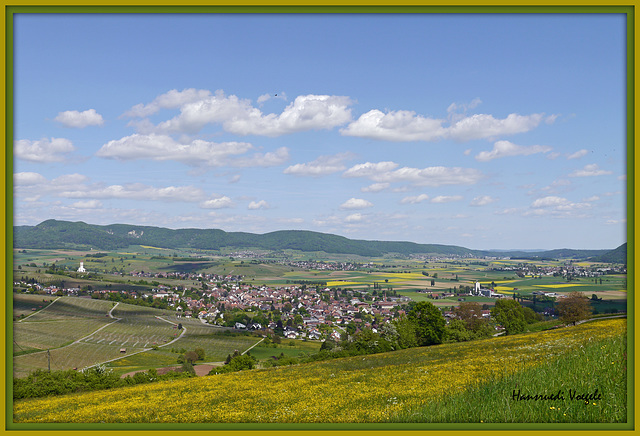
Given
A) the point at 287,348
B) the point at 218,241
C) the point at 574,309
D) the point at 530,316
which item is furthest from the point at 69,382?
the point at 218,241

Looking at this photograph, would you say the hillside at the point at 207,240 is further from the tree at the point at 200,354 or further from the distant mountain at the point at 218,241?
the tree at the point at 200,354

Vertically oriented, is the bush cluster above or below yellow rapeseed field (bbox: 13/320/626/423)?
below

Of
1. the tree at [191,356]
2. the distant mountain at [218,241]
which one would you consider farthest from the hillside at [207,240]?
the tree at [191,356]

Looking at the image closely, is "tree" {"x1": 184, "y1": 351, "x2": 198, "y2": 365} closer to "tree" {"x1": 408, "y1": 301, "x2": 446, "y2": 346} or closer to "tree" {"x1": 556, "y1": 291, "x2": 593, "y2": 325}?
"tree" {"x1": 408, "y1": 301, "x2": 446, "y2": 346}

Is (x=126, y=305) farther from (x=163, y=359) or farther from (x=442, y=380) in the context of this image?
(x=442, y=380)

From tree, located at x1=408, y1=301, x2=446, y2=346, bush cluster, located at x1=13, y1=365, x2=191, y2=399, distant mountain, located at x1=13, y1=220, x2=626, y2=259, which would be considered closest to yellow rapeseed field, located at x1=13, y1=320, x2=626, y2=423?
bush cluster, located at x1=13, y1=365, x2=191, y2=399

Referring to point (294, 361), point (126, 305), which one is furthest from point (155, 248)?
point (294, 361)

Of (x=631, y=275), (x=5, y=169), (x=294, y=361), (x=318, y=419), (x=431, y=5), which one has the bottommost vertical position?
(x=294, y=361)
